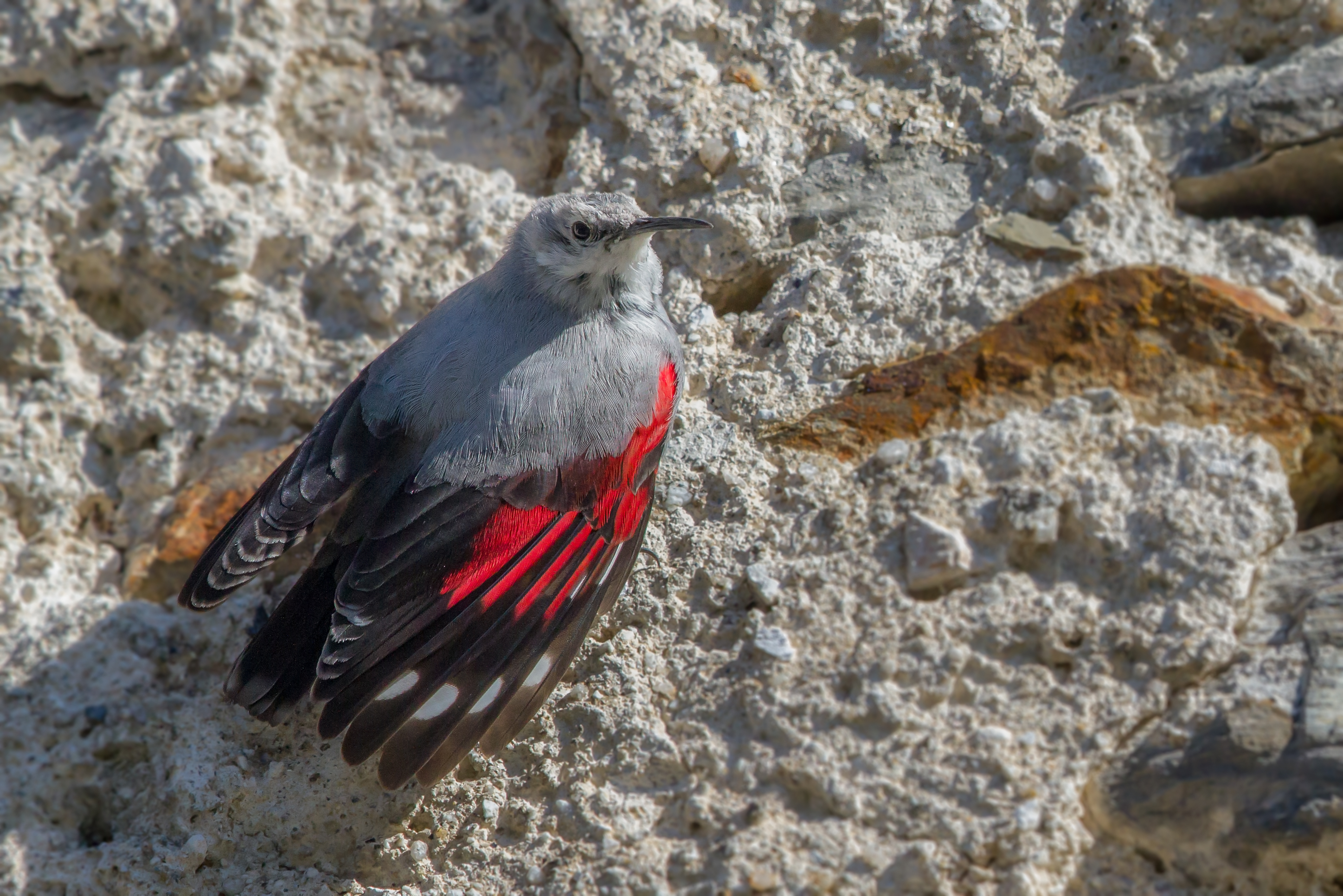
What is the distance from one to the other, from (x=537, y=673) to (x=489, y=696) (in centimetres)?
10

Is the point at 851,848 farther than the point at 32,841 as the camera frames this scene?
No

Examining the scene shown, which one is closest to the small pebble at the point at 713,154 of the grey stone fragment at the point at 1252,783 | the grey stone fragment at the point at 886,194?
the grey stone fragment at the point at 886,194

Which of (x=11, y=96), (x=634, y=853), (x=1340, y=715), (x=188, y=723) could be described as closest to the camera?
(x=1340, y=715)

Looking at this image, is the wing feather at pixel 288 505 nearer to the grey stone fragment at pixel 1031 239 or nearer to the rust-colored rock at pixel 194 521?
the rust-colored rock at pixel 194 521

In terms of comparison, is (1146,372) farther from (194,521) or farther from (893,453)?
(194,521)

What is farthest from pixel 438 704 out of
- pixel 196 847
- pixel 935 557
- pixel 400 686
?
pixel 935 557

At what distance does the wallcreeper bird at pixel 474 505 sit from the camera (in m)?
2.05

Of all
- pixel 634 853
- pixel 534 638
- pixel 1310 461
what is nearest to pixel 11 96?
pixel 534 638

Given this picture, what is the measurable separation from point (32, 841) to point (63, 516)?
2.46 feet

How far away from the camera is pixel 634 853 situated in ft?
6.56

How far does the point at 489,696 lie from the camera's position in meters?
2.07

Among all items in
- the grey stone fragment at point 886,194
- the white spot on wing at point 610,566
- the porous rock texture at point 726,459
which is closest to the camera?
the porous rock texture at point 726,459

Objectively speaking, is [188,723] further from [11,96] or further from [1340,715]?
[1340,715]

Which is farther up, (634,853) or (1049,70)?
(1049,70)
